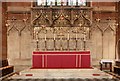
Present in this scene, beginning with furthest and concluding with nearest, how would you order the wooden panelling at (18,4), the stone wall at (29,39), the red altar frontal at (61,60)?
the wooden panelling at (18,4), the stone wall at (29,39), the red altar frontal at (61,60)

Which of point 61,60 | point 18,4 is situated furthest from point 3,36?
point 61,60

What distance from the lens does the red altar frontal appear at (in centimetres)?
1420

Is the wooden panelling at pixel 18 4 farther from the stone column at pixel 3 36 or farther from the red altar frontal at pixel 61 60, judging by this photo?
the red altar frontal at pixel 61 60

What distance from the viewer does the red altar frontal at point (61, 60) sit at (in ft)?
46.6

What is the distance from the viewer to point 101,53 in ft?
Result: 54.3

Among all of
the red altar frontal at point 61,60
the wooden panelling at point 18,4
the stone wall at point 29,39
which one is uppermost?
the wooden panelling at point 18,4

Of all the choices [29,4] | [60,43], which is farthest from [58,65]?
[29,4]

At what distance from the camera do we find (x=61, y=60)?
14203 millimetres

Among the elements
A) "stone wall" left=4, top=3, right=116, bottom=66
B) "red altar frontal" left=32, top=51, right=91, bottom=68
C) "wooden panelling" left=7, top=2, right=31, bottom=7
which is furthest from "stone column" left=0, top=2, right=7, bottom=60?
"red altar frontal" left=32, top=51, right=91, bottom=68

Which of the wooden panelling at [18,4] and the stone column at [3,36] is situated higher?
the wooden panelling at [18,4]

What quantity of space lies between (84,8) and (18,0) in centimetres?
383

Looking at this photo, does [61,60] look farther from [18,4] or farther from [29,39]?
[18,4]

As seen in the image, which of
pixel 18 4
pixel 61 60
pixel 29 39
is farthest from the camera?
pixel 18 4

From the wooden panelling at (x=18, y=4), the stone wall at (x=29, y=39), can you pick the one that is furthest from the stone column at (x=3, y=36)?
the wooden panelling at (x=18, y=4)
